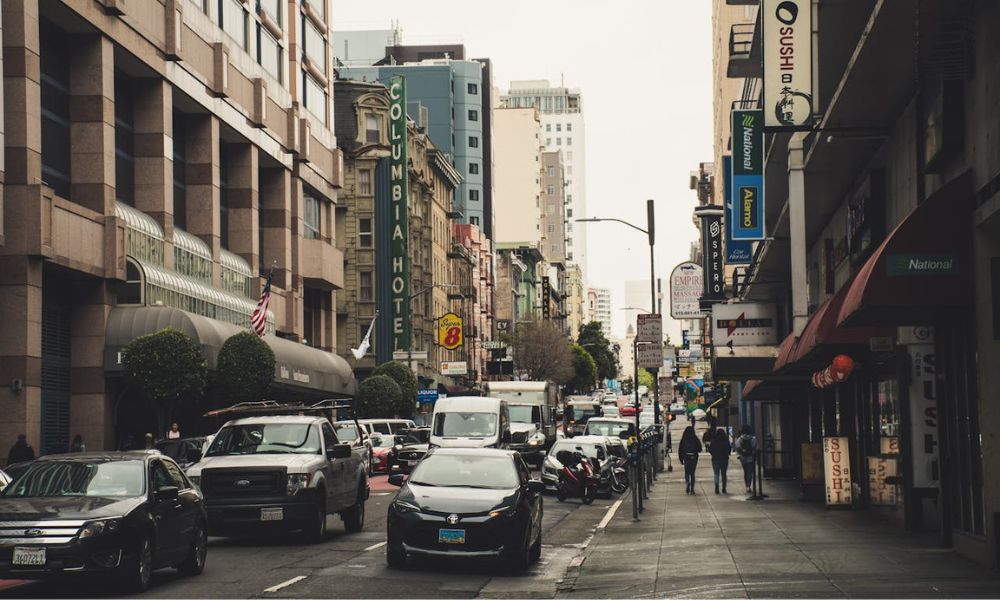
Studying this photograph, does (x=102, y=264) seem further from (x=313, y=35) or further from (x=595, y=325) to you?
(x=595, y=325)

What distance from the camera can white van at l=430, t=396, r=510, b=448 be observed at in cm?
3953

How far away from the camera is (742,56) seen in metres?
39.2

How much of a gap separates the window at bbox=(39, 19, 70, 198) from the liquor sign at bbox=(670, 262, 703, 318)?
60.1ft

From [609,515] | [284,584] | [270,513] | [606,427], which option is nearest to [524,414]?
[606,427]

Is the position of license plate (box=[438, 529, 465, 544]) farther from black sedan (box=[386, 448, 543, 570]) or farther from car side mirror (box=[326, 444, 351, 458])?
A: car side mirror (box=[326, 444, 351, 458])

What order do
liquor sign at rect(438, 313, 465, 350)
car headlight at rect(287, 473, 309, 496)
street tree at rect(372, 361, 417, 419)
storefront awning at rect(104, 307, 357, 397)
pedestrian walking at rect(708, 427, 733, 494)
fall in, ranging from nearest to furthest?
car headlight at rect(287, 473, 309, 496) → pedestrian walking at rect(708, 427, 733, 494) → storefront awning at rect(104, 307, 357, 397) → street tree at rect(372, 361, 417, 419) → liquor sign at rect(438, 313, 465, 350)

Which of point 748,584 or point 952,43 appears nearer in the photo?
point 748,584

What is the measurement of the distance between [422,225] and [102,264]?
53.6 metres

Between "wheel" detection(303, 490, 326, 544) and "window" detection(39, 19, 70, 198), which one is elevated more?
"window" detection(39, 19, 70, 198)

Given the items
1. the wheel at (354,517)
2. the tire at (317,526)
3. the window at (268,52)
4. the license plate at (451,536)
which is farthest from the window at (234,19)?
the license plate at (451,536)

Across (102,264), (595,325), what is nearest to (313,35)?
(102,264)

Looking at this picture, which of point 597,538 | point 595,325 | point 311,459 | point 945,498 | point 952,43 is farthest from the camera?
point 595,325

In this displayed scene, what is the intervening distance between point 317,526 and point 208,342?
23901mm

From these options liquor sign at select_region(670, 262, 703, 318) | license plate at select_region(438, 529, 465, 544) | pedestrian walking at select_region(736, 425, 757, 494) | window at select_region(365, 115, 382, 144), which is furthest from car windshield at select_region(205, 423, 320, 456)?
window at select_region(365, 115, 382, 144)
